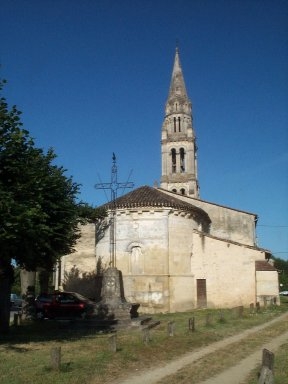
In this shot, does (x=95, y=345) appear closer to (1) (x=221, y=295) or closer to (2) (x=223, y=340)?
(2) (x=223, y=340)

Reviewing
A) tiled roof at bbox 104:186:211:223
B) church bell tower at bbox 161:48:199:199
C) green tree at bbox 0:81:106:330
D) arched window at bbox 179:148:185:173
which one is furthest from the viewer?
arched window at bbox 179:148:185:173

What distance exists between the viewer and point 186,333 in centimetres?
1634

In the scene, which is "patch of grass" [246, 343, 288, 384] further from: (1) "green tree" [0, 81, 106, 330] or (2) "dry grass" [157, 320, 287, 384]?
(1) "green tree" [0, 81, 106, 330]

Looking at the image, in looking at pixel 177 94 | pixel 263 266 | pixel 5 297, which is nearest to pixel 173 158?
pixel 177 94

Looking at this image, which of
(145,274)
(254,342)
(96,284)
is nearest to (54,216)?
(254,342)

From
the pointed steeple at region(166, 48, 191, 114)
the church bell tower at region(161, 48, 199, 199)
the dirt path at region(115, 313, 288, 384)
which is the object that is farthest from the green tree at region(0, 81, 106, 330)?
the pointed steeple at region(166, 48, 191, 114)

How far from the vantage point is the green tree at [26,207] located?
41.8ft

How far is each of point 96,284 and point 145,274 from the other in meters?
4.20

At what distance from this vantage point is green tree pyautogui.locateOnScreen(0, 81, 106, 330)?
41.8ft

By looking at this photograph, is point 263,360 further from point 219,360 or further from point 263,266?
point 263,266

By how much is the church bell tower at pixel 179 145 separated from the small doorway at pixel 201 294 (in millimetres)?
23696

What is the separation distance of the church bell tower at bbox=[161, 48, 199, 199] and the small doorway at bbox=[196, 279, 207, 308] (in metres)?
23.7

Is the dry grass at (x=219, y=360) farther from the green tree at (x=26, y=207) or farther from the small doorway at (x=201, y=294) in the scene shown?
the small doorway at (x=201, y=294)


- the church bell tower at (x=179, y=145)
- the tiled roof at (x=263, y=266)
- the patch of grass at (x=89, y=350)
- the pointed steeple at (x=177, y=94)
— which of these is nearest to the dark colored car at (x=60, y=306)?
the patch of grass at (x=89, y=350)
